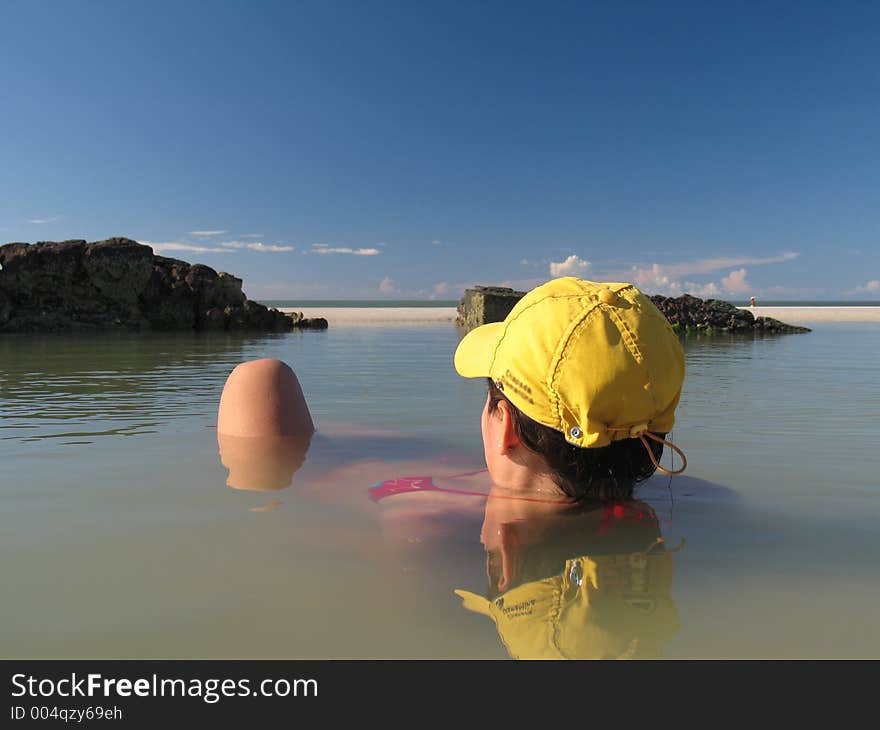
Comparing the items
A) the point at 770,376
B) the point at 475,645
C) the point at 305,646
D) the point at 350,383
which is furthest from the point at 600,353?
the point at 770,376

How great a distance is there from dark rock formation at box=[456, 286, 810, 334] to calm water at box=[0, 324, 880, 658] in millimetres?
16356

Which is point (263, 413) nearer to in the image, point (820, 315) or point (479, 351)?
point (479, 351)

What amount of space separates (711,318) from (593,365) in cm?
2078

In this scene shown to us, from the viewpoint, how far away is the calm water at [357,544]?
1.69 meters

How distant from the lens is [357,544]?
2.33 metres

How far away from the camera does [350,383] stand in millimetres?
7586

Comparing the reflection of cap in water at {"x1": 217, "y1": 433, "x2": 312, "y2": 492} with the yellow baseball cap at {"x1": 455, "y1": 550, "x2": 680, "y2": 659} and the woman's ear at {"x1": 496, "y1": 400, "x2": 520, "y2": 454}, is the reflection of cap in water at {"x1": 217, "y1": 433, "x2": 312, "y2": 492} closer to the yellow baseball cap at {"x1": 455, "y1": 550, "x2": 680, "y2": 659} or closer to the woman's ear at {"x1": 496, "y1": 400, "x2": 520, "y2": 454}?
the woman's ear at {"x1": 496, "y1": 400, "x2": 520, "y2": 454}

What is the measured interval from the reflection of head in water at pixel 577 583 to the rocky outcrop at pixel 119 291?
21.1m

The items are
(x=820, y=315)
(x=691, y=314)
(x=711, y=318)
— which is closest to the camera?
(x=711, y=318)

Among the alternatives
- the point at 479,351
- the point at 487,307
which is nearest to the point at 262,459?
the point at 479,351

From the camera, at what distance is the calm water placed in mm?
→ 1686

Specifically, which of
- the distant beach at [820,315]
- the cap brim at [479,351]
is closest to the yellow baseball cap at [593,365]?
the cap brim at [479,351]
